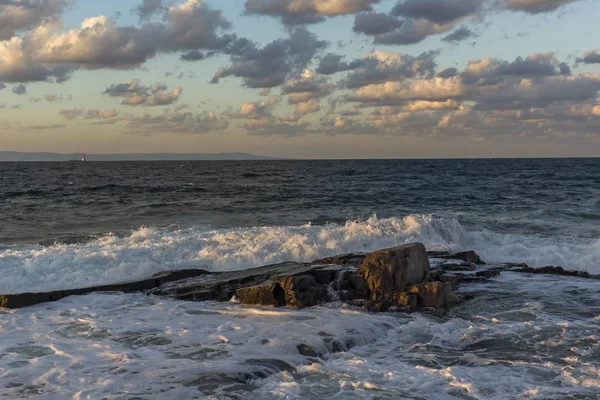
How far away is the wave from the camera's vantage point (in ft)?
51.6

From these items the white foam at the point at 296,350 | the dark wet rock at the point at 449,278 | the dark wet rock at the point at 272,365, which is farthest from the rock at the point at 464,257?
the dark wet rock at the point at 272,365

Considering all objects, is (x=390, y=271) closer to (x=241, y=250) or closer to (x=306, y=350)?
(x=306, y=350)

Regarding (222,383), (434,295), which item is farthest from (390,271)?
(222,383)

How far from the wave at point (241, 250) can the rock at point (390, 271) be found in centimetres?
582

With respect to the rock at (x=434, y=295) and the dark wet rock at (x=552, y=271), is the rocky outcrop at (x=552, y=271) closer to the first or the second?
the dark wet rock at (x=552, y=271)

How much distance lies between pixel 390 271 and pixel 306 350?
12.8 ft

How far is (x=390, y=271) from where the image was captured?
12.4 meters

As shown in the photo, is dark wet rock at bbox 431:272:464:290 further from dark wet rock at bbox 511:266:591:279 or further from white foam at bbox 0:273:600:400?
dark wet rock at bbox 511:266:591:279

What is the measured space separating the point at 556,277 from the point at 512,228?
1091cm

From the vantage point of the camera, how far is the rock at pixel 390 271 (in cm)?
1235

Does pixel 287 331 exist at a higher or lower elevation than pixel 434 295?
lower

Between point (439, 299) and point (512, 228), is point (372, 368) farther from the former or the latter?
point (512, 228)

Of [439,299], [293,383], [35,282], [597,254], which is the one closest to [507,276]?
[439,299]

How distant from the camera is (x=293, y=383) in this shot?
303 inches
